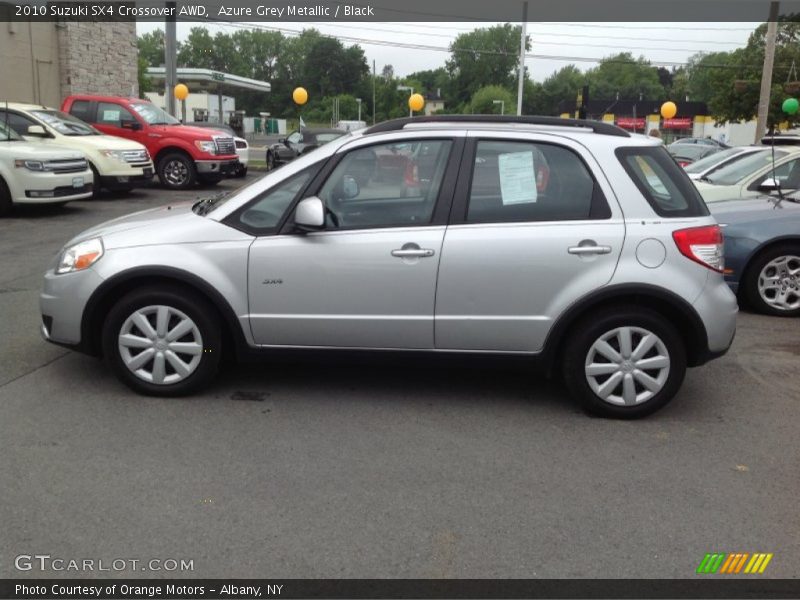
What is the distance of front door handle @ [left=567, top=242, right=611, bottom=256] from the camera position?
4.33 meters

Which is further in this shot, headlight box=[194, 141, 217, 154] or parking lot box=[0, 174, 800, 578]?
headlight box=[194, 141, 217, 154]

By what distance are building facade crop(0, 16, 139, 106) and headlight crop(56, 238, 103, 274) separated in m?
19.8

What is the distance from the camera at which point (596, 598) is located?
2.83 meters

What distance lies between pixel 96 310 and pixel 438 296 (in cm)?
207

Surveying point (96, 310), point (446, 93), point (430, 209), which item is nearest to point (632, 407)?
point (430, 209)

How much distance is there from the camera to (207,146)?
16.9m

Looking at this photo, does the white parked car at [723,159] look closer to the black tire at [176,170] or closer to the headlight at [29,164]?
the headlight at [29,164]

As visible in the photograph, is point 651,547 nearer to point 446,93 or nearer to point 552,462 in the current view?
point 552,462

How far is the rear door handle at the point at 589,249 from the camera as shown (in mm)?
4328

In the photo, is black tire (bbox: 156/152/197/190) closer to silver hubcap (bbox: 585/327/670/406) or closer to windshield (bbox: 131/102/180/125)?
windshield (bbox: 131/102/180/125)

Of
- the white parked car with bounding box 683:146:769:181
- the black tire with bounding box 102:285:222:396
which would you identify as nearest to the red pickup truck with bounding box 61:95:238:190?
the white parked car with bounding box 683:146:769:181

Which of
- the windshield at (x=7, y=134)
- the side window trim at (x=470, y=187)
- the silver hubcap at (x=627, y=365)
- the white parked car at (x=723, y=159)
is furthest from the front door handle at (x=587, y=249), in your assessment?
the windshield at (x=7, y=134)

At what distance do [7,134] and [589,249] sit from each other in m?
10.9

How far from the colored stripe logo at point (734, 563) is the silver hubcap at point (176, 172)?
51.3ft
